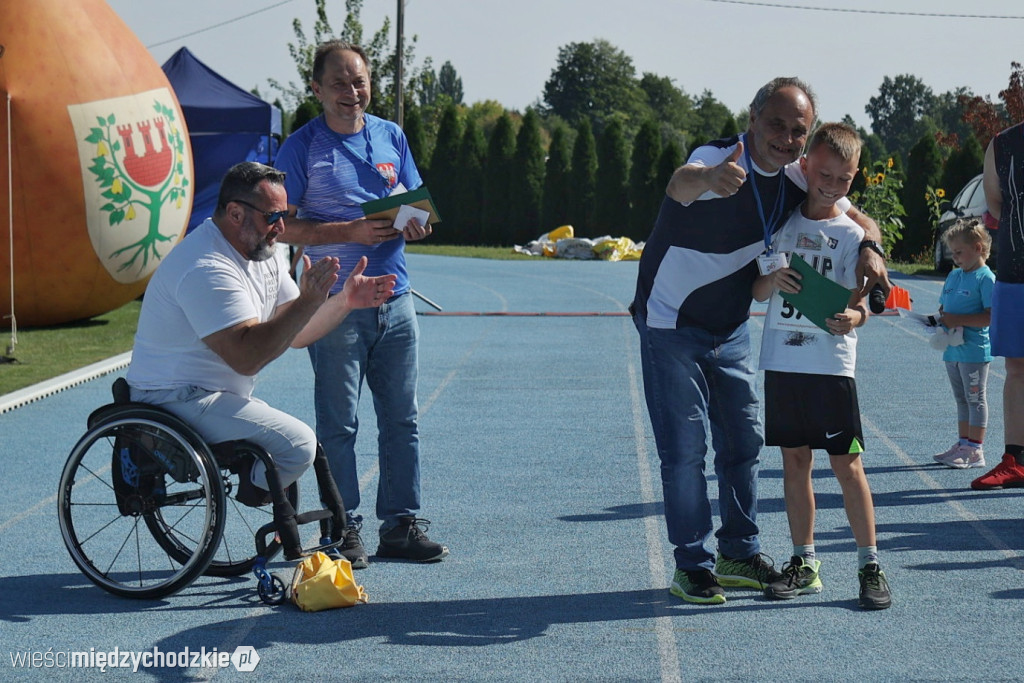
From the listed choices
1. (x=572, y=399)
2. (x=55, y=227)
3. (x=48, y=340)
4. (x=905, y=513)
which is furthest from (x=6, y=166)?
(x=905, y=513)

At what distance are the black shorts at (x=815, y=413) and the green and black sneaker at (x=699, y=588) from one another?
57cm

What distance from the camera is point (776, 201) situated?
15.3 ft

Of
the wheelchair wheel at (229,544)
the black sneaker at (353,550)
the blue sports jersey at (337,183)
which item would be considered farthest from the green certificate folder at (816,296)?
the wheelchair wheel at (229,544)

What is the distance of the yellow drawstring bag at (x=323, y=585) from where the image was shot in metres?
4.65

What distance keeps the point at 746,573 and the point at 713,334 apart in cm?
97

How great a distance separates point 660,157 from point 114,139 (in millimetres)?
28473

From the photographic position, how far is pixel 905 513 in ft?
20.1

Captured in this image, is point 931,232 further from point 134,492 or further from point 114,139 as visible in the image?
point 134,492

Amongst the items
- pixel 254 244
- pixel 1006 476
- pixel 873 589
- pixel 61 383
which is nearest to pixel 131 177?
pixel 61 383

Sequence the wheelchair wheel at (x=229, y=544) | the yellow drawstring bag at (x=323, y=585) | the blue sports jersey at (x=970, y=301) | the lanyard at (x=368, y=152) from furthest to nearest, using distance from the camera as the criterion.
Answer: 1. the blue sports jersey at (x=970, y=301)
2. the lanyard at (x=368, y=152)
3. the wheelchair wheel at (x=229, y=544)
4. the yellow drawstring bag at (x=323, y=585)

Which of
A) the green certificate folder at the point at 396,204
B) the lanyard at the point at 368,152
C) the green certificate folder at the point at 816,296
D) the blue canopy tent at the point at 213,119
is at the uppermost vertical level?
the blue canopy tent at the point at 213,119

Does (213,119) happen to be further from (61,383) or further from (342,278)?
(342,278)

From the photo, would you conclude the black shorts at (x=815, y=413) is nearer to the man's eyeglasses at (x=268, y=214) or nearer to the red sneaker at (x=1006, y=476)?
the man's eyeglasses at (x=268, y=214)

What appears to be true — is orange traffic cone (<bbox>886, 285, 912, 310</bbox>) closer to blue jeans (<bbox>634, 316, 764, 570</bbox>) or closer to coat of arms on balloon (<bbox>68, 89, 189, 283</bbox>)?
blue jeans (<bbox>634, 316, 764, 570</bbox>)
